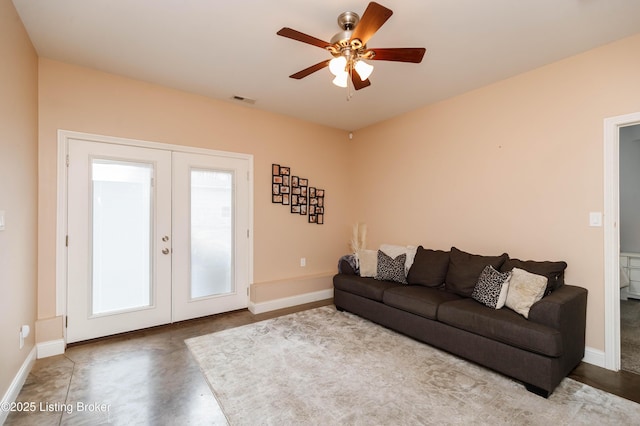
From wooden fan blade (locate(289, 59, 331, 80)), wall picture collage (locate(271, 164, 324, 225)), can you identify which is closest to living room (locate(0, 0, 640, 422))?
wall picture collage (locate(271, 164, 324, 225))

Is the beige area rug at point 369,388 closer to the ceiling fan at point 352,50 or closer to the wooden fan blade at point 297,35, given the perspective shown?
the ceiling fan at point 352,50

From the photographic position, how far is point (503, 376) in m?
2.39

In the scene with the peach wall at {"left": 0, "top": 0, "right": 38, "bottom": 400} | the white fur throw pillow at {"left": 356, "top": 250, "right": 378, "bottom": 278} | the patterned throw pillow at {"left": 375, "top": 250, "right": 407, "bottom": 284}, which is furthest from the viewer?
the white fur throw pillow at {"left": 356, "top": 250, "right": 378, "bottom": 278}

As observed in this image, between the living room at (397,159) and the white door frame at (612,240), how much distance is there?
43 millimetres

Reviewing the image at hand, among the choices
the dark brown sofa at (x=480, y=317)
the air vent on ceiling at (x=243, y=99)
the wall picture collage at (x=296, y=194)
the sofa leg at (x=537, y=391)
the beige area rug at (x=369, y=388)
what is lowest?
the beige area rug at (x=369, y=388)

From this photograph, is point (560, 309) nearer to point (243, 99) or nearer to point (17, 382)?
point (243, 99)

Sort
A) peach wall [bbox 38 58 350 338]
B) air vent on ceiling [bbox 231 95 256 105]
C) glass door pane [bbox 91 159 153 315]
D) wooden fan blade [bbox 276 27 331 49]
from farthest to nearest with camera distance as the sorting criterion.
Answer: air vent on ceiling [bbox 231 95 256 105], glass door pane [bbox 91 159 153 315], peach wall [bbox 38 58 350 338], wooden fan blade [bbox 276 27 331 49]

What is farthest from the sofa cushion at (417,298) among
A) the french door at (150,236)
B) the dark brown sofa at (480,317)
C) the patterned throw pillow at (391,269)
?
the french door at (150,236)

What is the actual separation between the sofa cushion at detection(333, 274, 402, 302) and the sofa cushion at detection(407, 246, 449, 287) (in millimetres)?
256

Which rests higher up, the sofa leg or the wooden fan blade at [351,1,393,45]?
the wooden fan blade at [351,1,393,45]

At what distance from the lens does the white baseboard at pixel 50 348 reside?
272 cm

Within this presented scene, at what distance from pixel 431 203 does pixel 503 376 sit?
84.0 inches

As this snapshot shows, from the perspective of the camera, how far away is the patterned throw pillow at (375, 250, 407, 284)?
3641 millimetres

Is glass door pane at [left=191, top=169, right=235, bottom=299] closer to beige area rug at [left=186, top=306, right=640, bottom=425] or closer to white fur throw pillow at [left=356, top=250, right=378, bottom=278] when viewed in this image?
beige area rug at [left=186, top=306, right=640, bottom=425]
